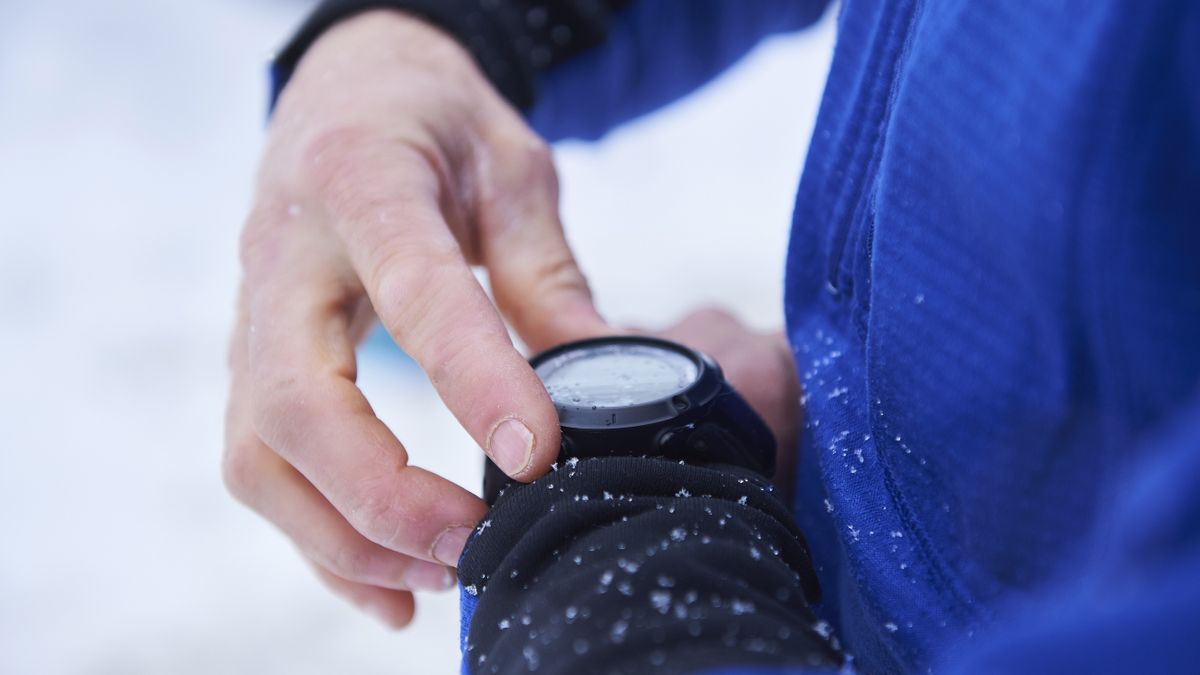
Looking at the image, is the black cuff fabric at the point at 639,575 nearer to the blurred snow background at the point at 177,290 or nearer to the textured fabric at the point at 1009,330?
the textured fabric at the point at 1009,330

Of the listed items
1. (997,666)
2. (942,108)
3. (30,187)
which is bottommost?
(30,187)

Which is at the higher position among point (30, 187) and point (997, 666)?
point (997, 666)

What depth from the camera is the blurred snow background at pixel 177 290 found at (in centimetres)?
116

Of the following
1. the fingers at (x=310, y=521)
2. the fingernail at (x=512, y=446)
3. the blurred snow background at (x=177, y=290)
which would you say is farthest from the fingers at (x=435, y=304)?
the blurred snow background at (x=177, y=290)

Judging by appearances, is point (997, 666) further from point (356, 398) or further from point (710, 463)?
point (356, 398)

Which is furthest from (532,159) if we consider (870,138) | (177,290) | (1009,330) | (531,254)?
(177,290)

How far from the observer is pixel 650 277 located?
183 cm

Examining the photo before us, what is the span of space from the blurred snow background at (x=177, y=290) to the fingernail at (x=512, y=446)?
689 millimetres

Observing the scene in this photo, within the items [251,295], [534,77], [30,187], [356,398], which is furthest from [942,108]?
[30,187]

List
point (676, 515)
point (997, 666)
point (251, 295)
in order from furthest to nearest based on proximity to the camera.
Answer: point (251, 295)
point (676, 515)
point (997, 666)

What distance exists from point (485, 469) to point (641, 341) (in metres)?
0.13

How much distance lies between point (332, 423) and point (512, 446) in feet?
0.43

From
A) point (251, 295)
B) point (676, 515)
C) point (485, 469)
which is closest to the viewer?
point (676, 515)

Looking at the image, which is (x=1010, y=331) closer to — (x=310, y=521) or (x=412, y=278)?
(x=412, y=278)
